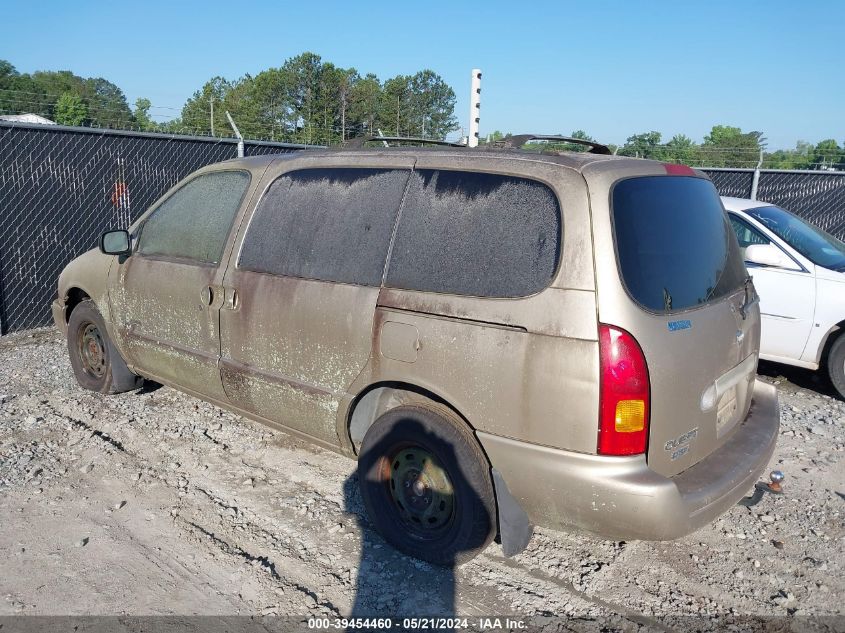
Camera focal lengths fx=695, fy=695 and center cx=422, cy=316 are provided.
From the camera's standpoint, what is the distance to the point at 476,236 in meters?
3.17

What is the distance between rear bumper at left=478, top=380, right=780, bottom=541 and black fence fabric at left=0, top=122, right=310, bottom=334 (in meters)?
6.81

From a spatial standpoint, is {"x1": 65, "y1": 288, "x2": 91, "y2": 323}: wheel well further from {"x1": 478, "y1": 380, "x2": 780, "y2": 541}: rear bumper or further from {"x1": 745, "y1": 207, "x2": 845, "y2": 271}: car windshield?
{"x1": 745, "y1": 207, "x2": 845, "y2": 271}: car windshield

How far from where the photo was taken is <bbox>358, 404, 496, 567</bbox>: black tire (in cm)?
313

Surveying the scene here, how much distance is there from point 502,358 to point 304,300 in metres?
1.29

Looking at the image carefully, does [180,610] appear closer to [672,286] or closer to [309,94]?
[672,286]

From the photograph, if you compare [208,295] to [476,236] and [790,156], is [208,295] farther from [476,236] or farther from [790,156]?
[790,156]

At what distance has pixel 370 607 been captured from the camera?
3102 millimetres

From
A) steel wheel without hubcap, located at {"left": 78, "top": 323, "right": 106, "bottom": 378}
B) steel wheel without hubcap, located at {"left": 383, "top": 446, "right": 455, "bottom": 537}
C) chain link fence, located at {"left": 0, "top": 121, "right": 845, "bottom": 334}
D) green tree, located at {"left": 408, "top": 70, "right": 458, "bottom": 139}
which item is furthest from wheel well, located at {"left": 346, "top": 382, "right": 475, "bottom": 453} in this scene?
green tree, located at {"left": 408, "top": 70, "right": 458, "bottom": 139}

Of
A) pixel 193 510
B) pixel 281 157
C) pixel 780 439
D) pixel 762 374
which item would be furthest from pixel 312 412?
pixel 762 374

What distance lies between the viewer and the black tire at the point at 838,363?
604 centimetres

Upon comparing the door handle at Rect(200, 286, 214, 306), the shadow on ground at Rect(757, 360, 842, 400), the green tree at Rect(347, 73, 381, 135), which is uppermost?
the green tree at Rect(347, 73, 381, 135)

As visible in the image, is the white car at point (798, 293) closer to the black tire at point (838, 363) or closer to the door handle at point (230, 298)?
the black tire at point (838, 363)

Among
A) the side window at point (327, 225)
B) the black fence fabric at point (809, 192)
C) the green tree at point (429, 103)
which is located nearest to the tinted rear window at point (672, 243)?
the side window at point (327, 225)

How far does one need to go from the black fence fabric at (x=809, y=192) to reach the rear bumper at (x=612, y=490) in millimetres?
9067
